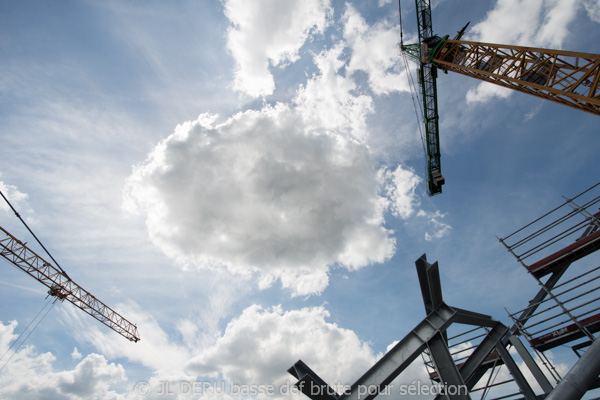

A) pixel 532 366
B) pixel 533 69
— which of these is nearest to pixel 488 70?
pixel 533 69

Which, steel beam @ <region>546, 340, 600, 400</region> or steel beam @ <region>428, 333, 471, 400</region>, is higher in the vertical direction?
steel beam @ <region>428, 333, 471, 400</region>

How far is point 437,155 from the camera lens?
1105 inches

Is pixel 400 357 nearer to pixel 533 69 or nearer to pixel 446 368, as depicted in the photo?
pixel 446 368

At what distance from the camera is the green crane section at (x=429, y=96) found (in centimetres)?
2658

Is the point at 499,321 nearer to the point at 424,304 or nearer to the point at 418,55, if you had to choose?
the point at 424,304

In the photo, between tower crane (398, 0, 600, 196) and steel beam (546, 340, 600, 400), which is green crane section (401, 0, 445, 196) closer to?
tower crane (398, 0, 600, 196)

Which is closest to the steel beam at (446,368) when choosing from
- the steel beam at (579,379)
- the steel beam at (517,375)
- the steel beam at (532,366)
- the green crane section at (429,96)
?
the steel beam at (579,379)

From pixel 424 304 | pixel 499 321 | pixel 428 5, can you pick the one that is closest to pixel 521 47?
pixel 428 5

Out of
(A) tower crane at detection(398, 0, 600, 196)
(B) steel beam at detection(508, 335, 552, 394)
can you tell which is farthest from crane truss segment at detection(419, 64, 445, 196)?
(B) steel beam at detection(508, 335, 552, 394)

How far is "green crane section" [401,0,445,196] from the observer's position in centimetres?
2658

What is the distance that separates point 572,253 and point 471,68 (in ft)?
51.7

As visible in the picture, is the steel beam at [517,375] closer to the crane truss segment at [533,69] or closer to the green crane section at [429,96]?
the crane truss segment at [533,69]

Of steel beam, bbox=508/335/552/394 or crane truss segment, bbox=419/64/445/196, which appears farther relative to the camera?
crane truss segment, bbox=419/64/445/196

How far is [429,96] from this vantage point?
2850cm
